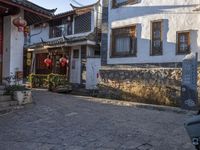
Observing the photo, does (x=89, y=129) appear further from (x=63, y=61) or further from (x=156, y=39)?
(x=63, y=61)

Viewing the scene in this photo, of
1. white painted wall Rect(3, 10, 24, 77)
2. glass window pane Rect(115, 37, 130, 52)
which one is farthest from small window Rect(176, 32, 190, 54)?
white painted wall Rect(3, 10, 24, 77)

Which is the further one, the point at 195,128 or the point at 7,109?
the point at 7,109

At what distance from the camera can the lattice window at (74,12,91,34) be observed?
2390 centimetres

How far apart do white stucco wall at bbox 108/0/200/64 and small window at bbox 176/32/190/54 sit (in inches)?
7.7

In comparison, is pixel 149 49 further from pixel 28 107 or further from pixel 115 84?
pixel 28 107

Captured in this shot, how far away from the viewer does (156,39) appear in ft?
54.6

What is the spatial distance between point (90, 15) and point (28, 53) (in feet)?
25.8

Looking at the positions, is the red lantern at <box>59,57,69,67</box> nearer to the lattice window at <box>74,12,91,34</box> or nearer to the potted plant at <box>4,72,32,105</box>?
the lattice window at <box>74,12,91,34</box>

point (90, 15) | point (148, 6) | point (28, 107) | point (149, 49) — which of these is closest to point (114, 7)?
point (148, 6)

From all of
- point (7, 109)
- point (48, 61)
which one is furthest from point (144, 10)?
point (48, 61)

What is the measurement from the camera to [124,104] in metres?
15.8

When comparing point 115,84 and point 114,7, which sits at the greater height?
point 114,7

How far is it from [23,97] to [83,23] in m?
12.5

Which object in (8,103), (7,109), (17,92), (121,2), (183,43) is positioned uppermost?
(121,2)
